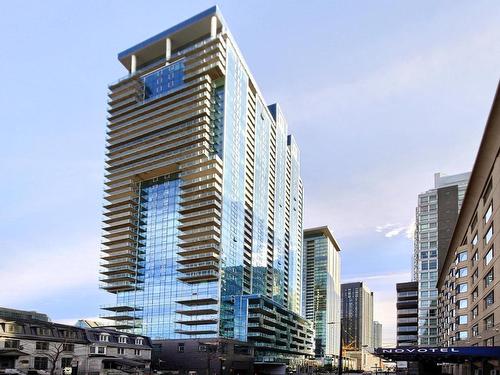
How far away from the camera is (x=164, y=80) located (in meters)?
174

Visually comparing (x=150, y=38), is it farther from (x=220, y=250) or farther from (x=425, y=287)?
(x=425, y=287)

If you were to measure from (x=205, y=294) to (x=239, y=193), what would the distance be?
36.7 metres

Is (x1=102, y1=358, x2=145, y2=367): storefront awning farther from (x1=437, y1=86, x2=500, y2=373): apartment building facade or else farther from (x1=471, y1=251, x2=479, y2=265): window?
(x1=471, y1=251, x2=479, y2=265): window

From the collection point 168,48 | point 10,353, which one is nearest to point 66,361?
point 10,353

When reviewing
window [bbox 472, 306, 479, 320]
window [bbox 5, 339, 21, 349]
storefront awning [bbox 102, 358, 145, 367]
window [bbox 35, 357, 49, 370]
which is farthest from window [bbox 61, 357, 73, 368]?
window [bbox 472, 306, 479, 320]

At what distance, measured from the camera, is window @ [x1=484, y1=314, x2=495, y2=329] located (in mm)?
60006

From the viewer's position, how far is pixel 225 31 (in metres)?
167

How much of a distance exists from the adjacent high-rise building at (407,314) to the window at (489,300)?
10994 centimetres

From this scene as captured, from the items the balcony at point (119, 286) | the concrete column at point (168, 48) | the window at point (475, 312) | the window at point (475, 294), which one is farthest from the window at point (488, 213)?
the concrete column at point (168, 48)

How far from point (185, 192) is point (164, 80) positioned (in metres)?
41.6

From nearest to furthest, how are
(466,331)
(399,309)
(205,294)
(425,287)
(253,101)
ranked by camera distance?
(466,331) < (205,294) < (425,287) < (399,309) < (253,101)

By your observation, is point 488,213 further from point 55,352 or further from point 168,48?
point 168,48

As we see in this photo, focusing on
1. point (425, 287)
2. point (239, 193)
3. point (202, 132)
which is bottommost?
point (425, 287)

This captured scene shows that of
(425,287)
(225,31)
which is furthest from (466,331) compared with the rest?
(225,31)
